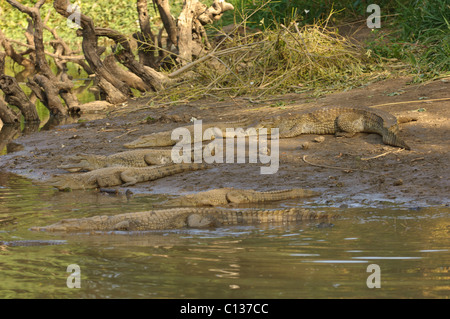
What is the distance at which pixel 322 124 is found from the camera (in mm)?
9266

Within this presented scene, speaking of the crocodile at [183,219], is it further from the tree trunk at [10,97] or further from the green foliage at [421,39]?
the tree trunk at [10,97]

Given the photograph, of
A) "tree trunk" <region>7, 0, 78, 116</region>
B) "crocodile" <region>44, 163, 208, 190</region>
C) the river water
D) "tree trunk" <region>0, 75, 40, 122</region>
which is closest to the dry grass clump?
"tree trunk" <region>7, 0, 78, 116</region>

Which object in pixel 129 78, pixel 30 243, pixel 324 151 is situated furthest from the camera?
pixel 129 78

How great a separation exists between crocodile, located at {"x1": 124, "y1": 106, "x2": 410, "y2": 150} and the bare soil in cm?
13

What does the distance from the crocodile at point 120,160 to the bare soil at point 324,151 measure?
408 millimetres

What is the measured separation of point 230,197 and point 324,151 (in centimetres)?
218

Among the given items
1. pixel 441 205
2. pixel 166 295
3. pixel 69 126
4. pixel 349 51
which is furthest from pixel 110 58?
pixel 166 295

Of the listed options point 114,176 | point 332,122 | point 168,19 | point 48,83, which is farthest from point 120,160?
point 168,19

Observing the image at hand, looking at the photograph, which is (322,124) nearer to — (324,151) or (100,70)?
(324,151)

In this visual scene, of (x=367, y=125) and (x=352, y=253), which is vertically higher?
(x=367, y=125)

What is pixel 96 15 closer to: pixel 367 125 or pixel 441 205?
pixel 367 125

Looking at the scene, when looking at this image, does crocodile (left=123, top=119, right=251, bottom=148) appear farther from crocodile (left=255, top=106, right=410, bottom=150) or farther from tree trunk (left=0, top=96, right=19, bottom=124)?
tree trunk (left=0, top=96, right=19, bottom=124)

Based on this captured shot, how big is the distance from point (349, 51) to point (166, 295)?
9490 mm
